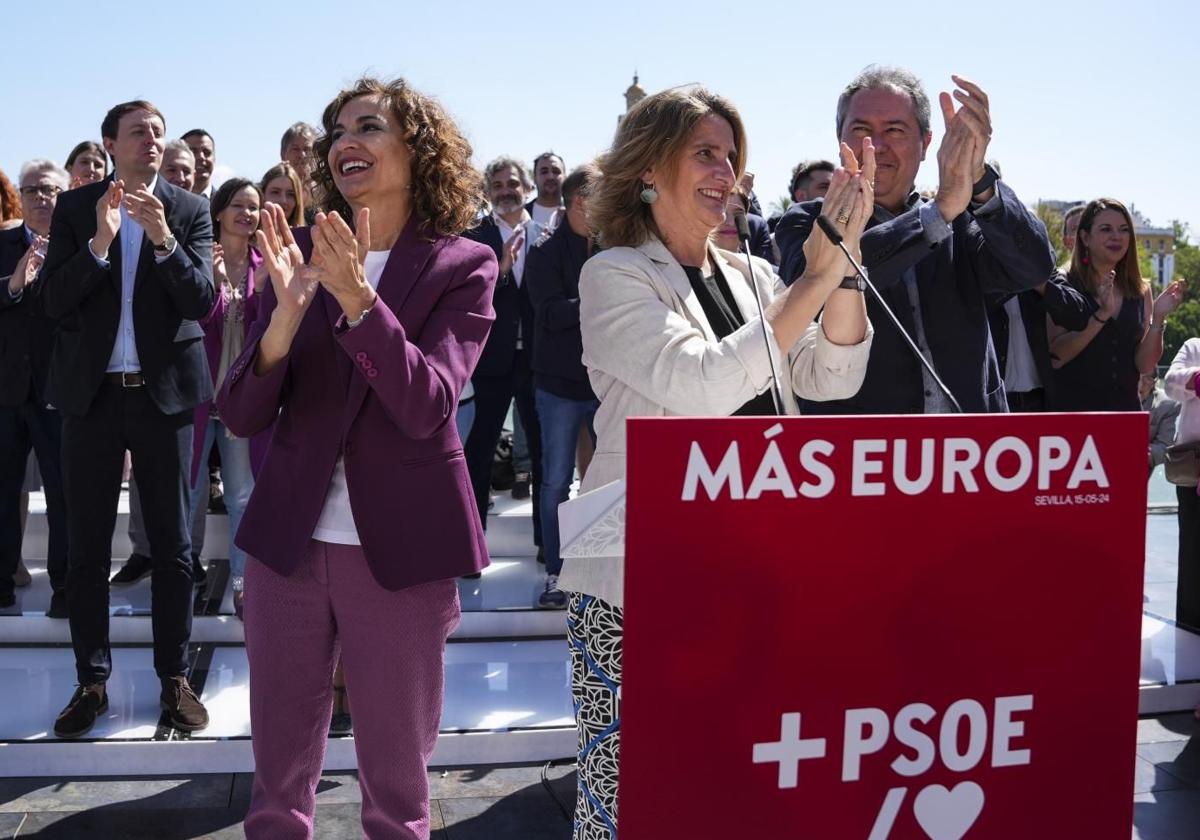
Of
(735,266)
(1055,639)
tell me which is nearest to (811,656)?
(1055,639)

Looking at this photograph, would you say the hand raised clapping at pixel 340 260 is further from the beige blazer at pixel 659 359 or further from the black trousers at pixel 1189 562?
the black trousers at pixel 1189 562

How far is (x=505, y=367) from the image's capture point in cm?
576

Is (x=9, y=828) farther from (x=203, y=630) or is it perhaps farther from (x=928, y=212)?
(x=928, y=212)

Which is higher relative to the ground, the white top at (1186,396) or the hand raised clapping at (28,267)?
the hand raised clapping at (28,267)

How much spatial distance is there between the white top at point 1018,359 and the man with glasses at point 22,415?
3.91 metres

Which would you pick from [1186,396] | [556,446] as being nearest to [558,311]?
[556,446]

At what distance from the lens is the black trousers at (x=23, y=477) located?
16.6 ft

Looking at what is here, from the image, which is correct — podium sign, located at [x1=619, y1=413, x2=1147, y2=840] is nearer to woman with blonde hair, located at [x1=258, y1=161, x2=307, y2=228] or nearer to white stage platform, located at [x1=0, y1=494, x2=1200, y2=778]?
white stage platform, located at [x1=0, y1=494, x2=1200, y2=778]

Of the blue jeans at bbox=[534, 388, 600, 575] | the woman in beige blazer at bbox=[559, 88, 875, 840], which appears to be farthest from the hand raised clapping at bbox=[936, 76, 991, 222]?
the blue jeans at bbox=[534, 388, 600, 575]

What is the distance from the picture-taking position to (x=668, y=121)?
2.35 metres

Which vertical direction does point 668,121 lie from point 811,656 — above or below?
above

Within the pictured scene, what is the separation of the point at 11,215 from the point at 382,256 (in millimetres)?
3440

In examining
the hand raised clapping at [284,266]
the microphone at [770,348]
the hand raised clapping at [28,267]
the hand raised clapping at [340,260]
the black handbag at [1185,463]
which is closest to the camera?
the microphone at [770,348]

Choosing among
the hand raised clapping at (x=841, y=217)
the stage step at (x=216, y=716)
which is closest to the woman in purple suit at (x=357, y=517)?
the hand raised clapping at (x=841, y=217)
